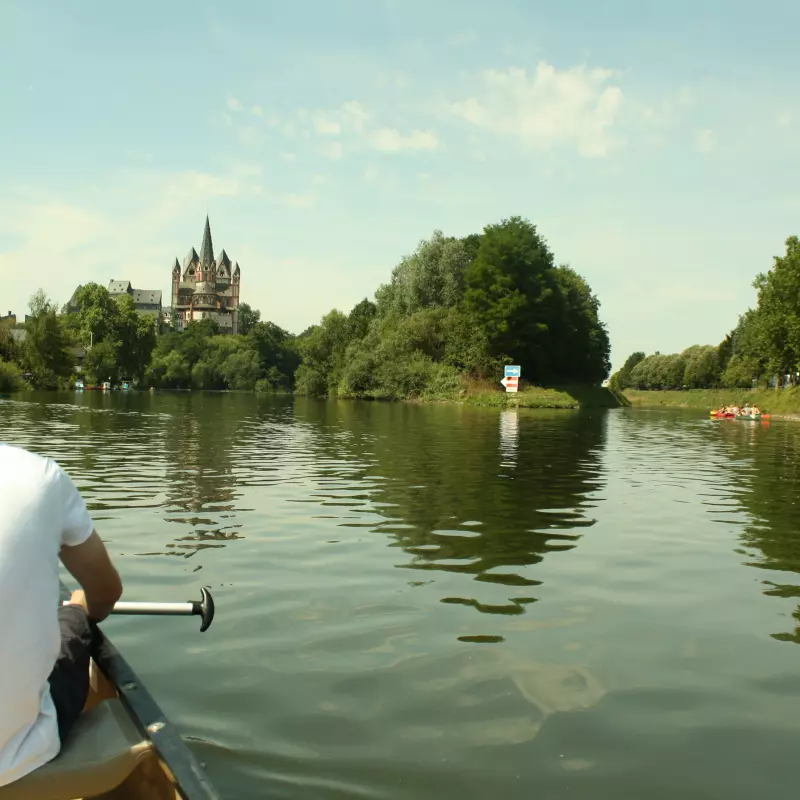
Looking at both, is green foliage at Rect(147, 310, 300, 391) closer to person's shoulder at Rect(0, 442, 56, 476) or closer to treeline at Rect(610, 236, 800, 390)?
treeline at Rect(610, 236, 800, 390)

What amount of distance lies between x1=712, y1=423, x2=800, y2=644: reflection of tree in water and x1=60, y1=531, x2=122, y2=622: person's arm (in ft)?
18.9

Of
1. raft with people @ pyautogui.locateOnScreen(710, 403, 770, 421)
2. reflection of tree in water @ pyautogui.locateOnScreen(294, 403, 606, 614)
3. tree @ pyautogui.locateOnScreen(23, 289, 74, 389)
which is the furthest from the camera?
tree @ pyautogui.locateOnScreen(23, 289, 74, 389)

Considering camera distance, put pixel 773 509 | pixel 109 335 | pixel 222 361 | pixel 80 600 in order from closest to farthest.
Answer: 1. pixel 80 600
2. pixel 773 509
3. pixel 109 335
4. pixel 222 361

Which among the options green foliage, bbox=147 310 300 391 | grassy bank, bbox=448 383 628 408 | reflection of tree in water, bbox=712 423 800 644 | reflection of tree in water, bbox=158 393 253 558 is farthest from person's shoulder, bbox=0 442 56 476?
green foliage, bbox=147 310 300 391

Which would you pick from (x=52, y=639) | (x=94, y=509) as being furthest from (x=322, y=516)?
(x=52, y=639)

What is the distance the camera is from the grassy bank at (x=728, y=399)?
2640 inches

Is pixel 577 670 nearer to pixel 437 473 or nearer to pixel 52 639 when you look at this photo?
pixel 52 639

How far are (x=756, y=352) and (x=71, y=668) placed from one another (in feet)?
308

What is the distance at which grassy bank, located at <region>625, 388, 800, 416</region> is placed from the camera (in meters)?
67.1

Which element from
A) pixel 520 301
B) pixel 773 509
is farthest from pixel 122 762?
pixel 520 301

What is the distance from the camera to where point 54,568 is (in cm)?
312

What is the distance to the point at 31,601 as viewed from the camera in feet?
9.71

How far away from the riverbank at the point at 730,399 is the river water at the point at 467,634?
185ft

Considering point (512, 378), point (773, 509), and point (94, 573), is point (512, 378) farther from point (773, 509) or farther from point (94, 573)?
point (94, 573)
